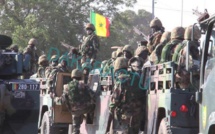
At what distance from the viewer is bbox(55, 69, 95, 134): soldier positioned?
43.8 ft

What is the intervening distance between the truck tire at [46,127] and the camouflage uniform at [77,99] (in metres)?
1.46

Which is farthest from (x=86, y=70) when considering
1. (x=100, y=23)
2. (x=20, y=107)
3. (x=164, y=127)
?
(x=100, y=23)

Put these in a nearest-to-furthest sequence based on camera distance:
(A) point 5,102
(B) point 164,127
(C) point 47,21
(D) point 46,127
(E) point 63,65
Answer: (A) point 5,102, (B) point 164,127, (D) point 46,127, (E) point 63,65, (C) point 47,21

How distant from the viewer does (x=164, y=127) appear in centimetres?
1010

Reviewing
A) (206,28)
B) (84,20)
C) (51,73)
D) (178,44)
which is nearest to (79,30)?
(84,20)

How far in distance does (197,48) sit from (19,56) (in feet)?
9.51

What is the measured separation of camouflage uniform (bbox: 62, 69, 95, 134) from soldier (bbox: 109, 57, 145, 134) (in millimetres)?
1686

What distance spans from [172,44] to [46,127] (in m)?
5.20

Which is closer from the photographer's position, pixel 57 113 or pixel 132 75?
pixel 132 75

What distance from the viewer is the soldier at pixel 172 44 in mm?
10992

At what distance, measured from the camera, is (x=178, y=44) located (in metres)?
10.9

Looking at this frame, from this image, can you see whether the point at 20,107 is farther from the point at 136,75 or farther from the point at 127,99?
the point at 136,75

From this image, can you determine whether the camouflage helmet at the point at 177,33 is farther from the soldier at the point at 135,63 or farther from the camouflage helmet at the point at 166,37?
the soldier at the point at 135,63

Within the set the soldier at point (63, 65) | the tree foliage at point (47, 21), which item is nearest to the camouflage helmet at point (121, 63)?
the soldier at point (63, 65)
